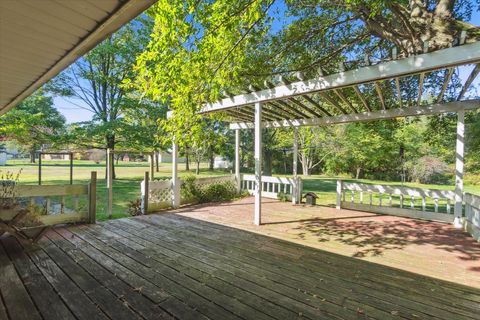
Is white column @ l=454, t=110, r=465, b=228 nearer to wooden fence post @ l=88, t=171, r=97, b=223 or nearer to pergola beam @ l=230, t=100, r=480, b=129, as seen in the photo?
pergola beam @ l=230, t=100, r=480, b=129

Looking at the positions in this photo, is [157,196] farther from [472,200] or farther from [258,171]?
[472,200]

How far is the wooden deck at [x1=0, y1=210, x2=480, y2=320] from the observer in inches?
88.0

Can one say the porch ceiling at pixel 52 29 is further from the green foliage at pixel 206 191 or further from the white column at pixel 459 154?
the white column at pixel 459 154

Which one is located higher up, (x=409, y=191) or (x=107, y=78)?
(x=107, y=78)

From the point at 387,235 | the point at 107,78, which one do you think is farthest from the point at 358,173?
the point at 107,78

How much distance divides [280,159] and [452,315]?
67.5ft

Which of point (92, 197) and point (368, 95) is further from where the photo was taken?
point (368, 95)

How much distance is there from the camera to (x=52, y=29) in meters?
1.73

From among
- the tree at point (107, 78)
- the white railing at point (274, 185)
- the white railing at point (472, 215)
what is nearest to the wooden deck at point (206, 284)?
the white railing at point (472, 215)

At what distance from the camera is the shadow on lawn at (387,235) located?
406cm

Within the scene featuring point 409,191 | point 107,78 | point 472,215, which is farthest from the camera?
point 107,78

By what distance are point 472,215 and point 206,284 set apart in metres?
5.33

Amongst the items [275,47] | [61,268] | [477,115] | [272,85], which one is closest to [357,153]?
[477,115]

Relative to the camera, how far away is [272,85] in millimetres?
4895
